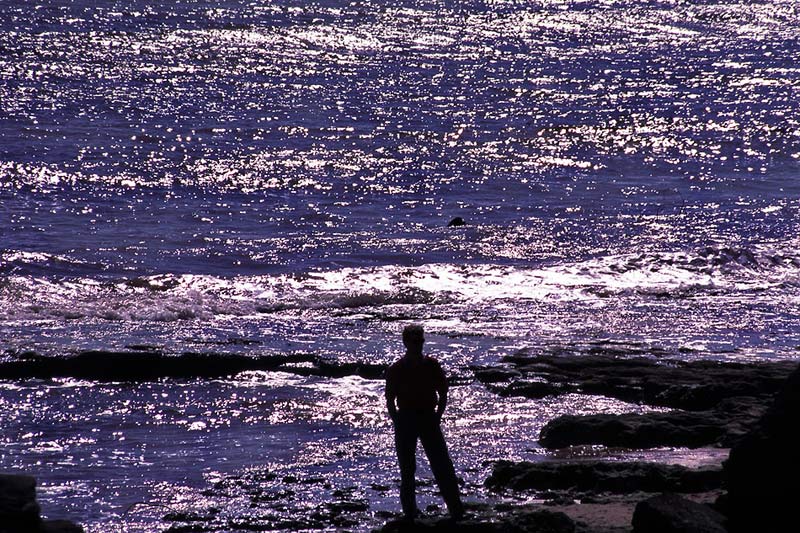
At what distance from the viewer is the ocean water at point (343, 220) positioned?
12.4m

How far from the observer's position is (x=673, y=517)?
8172mm

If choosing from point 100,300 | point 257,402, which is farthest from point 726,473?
point 100,300

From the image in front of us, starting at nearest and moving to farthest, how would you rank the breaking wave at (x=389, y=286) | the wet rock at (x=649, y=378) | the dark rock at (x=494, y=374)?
the wet rock at (x=649, y=378), the dark rock at (x=494, y=374), the breaking wave at (x=389, y=286)

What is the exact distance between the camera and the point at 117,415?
1298 centimetres

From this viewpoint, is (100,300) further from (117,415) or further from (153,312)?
(117,415)

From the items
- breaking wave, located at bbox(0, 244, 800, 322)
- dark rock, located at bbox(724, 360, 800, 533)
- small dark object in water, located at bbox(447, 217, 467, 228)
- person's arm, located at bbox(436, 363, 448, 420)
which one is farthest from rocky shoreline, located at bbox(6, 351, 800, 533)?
small dark object in water, located at bbox(447, 217, 467, 228)

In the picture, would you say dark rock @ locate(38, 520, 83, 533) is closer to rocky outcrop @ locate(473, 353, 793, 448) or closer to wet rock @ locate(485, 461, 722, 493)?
wet rock @ locate(485, 461, 722, 493)

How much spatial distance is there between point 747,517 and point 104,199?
19453mm

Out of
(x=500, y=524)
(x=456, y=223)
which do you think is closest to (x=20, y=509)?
(x=500, y=524)

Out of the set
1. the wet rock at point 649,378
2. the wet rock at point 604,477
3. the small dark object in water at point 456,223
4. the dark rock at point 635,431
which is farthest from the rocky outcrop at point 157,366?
the small dark object in water at point 456,223

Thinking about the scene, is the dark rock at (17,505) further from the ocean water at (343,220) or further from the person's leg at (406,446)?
the person's leg at (406,446)

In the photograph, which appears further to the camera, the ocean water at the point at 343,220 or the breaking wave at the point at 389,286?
the breaking wave at the point at 389,286

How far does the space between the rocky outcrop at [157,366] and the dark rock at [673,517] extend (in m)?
6.28

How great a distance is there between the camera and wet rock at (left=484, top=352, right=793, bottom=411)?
13.0 metres
